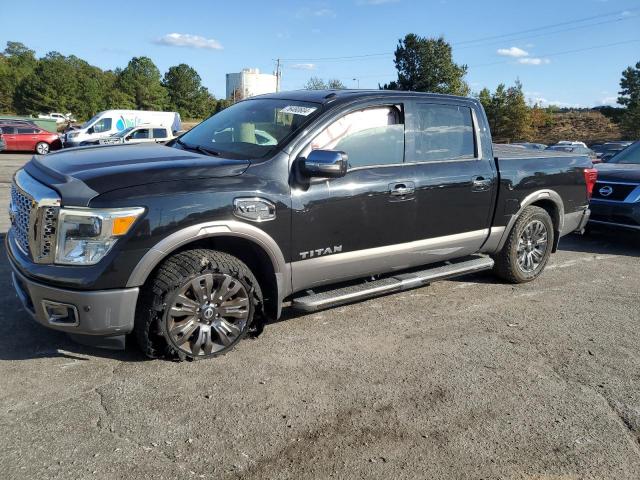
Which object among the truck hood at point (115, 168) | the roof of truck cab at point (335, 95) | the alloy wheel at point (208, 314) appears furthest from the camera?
the roof of truck cab at point (335, 95)

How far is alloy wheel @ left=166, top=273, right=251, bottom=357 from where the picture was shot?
134 inches

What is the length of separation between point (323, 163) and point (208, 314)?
4.18ft

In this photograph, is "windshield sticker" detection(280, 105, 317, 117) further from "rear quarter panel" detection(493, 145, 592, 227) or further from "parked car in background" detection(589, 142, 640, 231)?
"parked car in background" detection(589, 142, 640, 231)

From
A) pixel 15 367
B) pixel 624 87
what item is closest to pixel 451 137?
pixel 15 367

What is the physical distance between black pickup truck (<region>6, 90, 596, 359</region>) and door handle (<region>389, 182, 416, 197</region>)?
0.04ft

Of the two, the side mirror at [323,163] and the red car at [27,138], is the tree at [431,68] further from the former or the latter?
the side mirror at [323,163]

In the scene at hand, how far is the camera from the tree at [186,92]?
94750 mm

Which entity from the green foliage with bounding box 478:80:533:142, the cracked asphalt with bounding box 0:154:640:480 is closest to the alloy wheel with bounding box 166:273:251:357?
the cracked asphalt with bounding box 0:154:640:480

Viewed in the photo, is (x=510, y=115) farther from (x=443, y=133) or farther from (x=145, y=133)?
(x=443, y=133)

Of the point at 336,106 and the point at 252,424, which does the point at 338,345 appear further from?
the point at 336,106

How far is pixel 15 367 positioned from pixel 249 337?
1.54m

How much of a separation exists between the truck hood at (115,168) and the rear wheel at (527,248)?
3.05 meters

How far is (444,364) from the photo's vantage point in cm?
373

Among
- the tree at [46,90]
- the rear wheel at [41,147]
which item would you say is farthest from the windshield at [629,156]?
the tree at [46,90]
